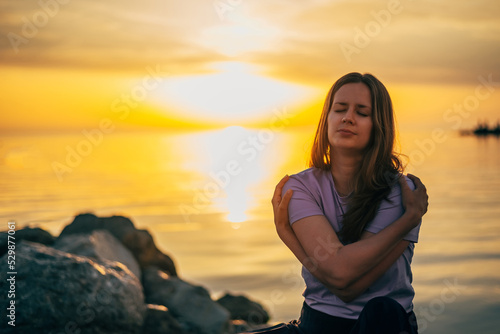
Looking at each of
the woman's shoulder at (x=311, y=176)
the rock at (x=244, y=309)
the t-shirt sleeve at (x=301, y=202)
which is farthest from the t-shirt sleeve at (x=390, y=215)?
the rock at (x=244, y=309)

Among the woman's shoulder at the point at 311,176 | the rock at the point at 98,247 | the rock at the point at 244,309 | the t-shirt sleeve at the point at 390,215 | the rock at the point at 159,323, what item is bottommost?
the rock at the point at 244,309

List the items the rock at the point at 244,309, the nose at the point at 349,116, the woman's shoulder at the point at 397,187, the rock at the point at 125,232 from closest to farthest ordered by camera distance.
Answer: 1. the woman's shoulder at the point at 397,187
2. the nose at the point at 349,116
3. the rock at the point at 125,232
4. the rock at the point at 244,309

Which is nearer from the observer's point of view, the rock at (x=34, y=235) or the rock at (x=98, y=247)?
the rock at (x=98, y=247)

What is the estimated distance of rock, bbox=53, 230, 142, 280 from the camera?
6443 mm

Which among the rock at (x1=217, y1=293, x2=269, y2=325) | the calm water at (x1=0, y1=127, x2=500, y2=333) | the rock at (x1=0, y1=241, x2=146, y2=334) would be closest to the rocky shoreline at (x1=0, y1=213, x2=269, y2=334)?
the rock at (x1=0, y1=241, x2=146, y2=334)

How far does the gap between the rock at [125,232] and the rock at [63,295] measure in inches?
99.7

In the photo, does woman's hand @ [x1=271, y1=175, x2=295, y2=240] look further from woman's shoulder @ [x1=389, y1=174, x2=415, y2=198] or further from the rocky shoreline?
the rocky shoreline

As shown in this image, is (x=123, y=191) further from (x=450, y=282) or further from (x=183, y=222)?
(x=450, y=282)

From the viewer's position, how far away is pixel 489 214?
16.4 meters

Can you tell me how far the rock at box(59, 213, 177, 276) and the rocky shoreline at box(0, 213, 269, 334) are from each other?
0.06ft

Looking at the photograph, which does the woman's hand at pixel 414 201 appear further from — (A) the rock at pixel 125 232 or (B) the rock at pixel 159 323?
(A) the rock at pixel 125 232

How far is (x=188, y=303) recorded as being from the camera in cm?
703

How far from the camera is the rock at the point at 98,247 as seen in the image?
6443 millimetres

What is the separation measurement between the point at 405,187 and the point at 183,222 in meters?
12.9
